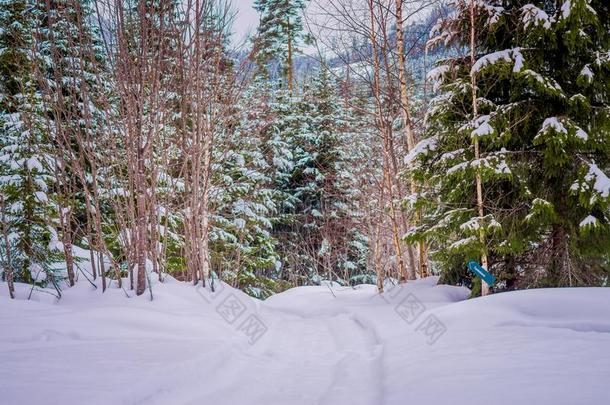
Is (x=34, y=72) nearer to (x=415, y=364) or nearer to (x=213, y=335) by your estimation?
(x=213, y=335)

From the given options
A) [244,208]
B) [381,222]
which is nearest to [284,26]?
[244,208]

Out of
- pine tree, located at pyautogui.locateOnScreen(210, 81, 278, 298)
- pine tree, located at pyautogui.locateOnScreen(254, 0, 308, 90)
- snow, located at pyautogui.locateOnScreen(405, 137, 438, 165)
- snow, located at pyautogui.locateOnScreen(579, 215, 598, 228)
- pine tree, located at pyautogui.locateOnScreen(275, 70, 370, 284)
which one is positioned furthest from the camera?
pine tree, located at pyautogui.locateOnScreen(254, 0, 308, 90)

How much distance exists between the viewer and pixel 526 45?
20.3ft

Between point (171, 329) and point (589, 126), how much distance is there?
692cm

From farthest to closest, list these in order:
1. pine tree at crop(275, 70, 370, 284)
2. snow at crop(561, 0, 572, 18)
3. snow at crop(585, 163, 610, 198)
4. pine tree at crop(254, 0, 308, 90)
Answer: pine tree at crop(254, 0, 308, 90) → pine tree at crop(275, 70, 370, 284) → snow at crop(561, 0, 572, 18) → snow at crop(585, 163, 610, 198)

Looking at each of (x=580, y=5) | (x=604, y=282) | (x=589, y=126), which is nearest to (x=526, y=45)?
(x=580, y=5)

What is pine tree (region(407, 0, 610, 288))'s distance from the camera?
5629mm

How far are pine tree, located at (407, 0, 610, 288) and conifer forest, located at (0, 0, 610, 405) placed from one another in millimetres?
34

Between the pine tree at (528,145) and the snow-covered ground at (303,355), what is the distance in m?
1.53

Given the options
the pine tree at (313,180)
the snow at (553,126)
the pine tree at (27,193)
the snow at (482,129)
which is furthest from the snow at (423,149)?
the pine tree at (313,180)

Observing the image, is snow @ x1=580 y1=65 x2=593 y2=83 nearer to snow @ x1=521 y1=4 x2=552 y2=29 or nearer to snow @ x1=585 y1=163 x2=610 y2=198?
snow @ x1=521 y1=4 x2=552 y2=29

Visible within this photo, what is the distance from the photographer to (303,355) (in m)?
4.53

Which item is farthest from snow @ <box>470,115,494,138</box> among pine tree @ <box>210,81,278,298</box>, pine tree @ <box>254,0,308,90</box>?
pine tree @ <box>254,0,308,90</box>

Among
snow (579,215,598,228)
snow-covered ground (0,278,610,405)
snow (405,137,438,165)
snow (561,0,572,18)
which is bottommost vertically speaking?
snow-covered ground (0,278,610,405)
